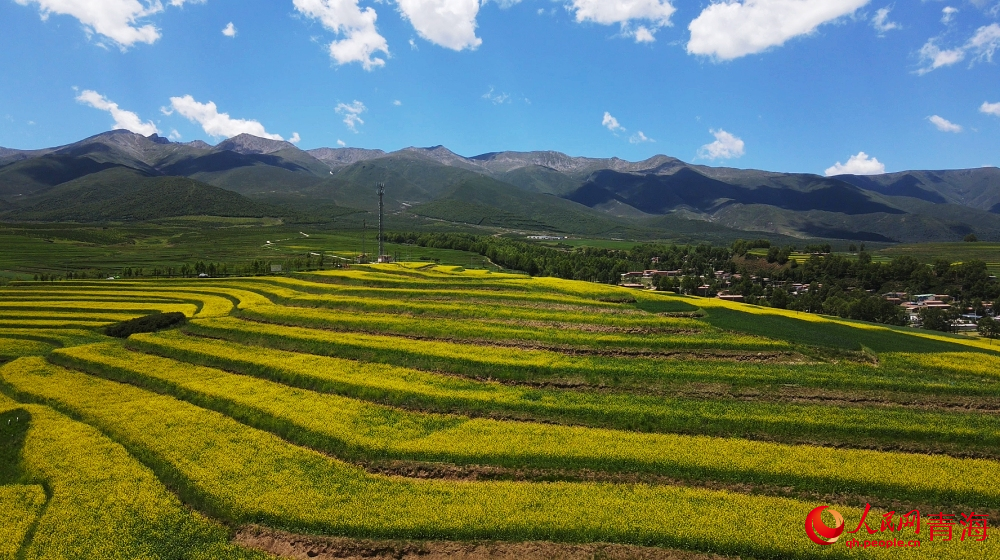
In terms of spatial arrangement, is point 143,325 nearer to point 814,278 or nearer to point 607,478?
point 607,478

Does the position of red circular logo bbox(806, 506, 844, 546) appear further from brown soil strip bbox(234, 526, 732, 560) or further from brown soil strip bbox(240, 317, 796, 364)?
brown soil strip bbox(240, 317, 796, 364)

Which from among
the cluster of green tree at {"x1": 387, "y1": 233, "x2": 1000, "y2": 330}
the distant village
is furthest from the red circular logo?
the cluster of green tree at {"x1": 387, "y1": 233, "x2": 1000, "y2": 330}

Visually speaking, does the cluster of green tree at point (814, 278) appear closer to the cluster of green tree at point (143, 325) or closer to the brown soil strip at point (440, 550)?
the brown soil strip at point (440, 550)

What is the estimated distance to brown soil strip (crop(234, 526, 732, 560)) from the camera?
17.6 meters

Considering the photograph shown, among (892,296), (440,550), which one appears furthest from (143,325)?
(892,296)

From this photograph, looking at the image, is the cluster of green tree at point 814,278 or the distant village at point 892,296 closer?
the distant village at point 892,296

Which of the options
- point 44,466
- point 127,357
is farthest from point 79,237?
point 44,466

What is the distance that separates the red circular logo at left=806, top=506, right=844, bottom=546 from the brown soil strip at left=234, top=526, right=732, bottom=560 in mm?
4119

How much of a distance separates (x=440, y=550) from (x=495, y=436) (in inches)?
340

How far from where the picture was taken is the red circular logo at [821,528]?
59.4 feet

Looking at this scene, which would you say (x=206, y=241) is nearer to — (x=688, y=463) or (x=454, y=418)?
(x=454, y=418)

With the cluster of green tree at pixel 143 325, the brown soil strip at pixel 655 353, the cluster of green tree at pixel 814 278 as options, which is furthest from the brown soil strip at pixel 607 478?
the cluster of green tree at pixel 814 278

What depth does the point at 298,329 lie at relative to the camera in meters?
47.8

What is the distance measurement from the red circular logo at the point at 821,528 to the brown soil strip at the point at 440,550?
13.5 ft
